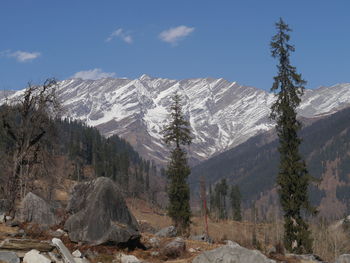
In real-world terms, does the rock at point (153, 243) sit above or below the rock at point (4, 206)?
below

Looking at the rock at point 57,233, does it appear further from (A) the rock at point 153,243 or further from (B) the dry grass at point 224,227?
(B) the dry grass at point 224,227

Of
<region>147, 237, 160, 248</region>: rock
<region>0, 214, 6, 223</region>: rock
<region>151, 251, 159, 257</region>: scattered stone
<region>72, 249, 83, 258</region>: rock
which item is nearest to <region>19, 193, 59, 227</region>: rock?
<region>0, 214, 6, 223</region>: rock

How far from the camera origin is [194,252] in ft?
68.4

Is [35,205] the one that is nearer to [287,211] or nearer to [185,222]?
[287,211]

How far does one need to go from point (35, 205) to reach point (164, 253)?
7.22 meters

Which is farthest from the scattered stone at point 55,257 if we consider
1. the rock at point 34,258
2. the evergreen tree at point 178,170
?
the evergreen tree at point 178,170

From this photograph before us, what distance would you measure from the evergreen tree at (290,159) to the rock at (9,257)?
85.5ft

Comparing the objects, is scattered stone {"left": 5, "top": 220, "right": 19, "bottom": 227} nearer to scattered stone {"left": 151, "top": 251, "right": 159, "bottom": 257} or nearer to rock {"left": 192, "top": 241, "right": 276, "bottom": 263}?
scattered stone {"left": 151, "top": 251, "right": 159, "bottom": 257}

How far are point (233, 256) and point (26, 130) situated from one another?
15768mm

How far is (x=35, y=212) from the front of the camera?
23.2m

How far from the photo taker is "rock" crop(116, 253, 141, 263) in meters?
18.6

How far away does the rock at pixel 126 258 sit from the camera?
61.0 feet

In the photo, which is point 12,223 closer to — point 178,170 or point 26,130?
point 26,130

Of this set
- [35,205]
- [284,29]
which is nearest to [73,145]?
[284,29]
